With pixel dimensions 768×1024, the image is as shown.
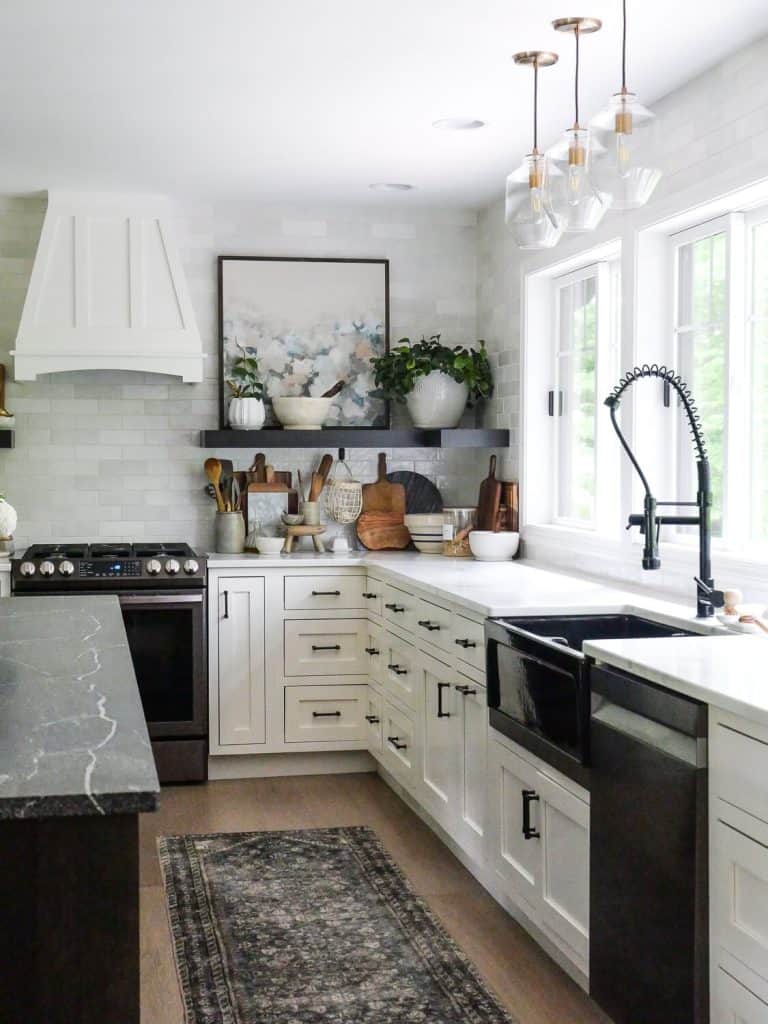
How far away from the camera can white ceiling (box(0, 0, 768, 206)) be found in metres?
3.32

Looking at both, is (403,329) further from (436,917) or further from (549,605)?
(436,917)

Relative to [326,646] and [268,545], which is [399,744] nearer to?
[326,646]

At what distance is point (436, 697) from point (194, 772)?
4.85ft

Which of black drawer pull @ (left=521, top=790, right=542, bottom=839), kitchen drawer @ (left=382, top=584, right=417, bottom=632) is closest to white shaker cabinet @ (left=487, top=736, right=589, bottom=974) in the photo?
black drawer pull @ (left=521, top=790, right=542, bottom=839)

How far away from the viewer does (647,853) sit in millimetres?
2445

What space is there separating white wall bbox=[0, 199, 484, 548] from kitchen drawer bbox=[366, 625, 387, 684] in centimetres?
103

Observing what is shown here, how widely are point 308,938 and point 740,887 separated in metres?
1.67

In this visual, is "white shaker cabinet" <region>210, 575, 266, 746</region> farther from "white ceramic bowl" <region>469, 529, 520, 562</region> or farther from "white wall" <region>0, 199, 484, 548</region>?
"white ceramic bowl" <region>469, 529, 520, 562</region>

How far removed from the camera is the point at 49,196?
17.8 ft

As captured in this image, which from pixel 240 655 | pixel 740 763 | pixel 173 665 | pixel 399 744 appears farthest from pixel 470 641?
pixel 173 665

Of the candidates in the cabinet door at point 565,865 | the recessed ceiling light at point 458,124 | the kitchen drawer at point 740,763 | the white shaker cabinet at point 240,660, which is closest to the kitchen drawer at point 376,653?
the white shaker cabinet at point 240,660

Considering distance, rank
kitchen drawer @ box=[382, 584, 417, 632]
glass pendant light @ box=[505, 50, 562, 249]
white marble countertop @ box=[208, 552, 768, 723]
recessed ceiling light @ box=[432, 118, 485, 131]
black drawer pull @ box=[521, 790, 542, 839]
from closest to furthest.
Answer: white marble countertop @ box=[208, 552, 768, 723], glass pendant light @ box=[505, 50, 562, 249], black drawer pull @ box=[521, 790, 542, 839], recessed ceiling light @ box=[432, 118, 485, 131], kitchen drawer @ box=[382, 584, 417, 632]

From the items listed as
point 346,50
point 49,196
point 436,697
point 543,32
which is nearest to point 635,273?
point 543,32

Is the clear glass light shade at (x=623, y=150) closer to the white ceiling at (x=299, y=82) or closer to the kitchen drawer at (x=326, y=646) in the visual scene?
the white ceiling at (x=299, y=82)
